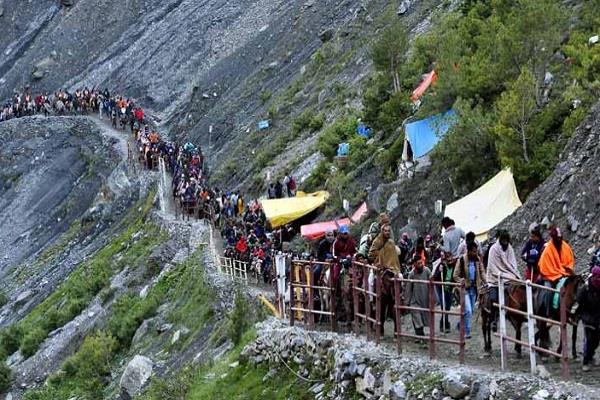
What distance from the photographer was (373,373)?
1420 cm

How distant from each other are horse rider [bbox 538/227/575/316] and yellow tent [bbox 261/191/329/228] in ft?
70.9

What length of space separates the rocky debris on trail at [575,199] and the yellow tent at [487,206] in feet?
3.20

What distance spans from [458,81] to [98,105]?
38.6m

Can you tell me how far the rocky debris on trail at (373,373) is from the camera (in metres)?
12.0

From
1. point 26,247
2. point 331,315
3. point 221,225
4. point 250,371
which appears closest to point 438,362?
point 331,315

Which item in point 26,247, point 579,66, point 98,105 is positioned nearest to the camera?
point 579,66

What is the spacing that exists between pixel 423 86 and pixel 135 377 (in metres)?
17.1

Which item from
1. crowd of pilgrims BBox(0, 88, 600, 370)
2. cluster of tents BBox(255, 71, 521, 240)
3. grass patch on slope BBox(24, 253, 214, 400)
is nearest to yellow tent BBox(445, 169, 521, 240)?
cluster of tents BBox(255, 71, 521, 240)

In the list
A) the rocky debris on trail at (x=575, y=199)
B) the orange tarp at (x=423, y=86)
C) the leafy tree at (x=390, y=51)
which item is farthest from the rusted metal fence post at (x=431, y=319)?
the leafy tree at (x=390, y=51)

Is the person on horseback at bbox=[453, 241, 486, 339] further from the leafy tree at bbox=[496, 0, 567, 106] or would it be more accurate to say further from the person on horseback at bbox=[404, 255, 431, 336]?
the leafy tree at bbox=[496, 0, 567, 106]

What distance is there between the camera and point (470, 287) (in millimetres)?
15570

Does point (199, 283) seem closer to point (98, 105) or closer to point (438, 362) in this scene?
point (438, 362)

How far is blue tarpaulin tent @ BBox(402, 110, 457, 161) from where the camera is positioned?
31656mm

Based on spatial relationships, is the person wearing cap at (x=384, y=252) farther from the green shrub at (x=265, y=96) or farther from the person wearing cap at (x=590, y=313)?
the green shrub at (x=265, y=96)
